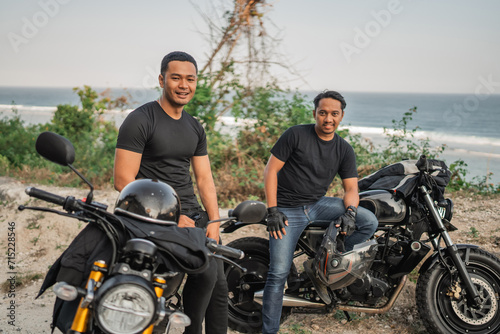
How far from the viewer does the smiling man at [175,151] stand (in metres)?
3.18

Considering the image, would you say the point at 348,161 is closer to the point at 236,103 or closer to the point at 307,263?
the point at 307,263

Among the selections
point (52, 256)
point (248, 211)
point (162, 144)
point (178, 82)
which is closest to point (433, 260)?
point (248, 211)

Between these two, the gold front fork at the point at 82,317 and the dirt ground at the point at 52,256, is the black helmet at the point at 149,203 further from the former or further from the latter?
the dirt ground at the point at 52,256

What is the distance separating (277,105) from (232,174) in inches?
66.3

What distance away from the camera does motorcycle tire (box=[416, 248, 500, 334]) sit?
394 centimetres

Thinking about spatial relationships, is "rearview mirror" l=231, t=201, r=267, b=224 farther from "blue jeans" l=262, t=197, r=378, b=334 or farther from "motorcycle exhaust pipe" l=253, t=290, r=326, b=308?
"motorcycle exhaust pipe" l=253, t=290, r=326, b=308

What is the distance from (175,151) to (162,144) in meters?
0.11

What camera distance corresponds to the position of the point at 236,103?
8961mm

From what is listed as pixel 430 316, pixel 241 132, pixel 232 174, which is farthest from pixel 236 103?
pixel 430 316

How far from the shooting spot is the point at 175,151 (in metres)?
3.34

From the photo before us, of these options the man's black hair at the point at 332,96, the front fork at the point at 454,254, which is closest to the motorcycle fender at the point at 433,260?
the front fork at the point at 454,254

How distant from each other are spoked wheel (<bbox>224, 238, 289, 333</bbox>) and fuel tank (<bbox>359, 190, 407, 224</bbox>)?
963 mm

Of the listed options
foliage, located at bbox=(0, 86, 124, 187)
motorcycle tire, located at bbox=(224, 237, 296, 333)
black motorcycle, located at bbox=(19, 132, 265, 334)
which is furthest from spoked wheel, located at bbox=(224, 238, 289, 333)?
foliage, located at bbox=(0, 86, 124, 187)

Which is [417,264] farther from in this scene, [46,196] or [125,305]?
[46,196]
